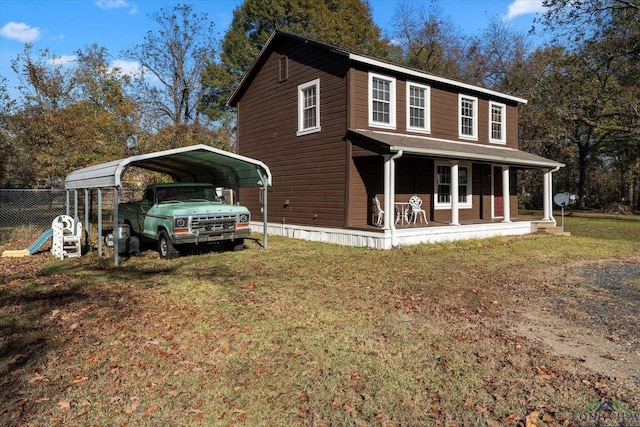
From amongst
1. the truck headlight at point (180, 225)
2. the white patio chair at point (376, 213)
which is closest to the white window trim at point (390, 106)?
the white patio chair at point (376, 213)

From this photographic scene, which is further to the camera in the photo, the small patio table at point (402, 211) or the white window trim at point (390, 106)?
the small patio table at point (402, 211)

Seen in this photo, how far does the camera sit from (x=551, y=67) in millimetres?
31719

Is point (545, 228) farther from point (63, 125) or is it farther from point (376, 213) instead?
point (63, 125)

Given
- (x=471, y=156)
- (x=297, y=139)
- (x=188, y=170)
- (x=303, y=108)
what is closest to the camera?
(x=471, y=156)

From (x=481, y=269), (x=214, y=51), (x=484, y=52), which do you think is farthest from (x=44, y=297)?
(x=484, y=52)

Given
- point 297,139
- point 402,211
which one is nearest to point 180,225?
point 297,139

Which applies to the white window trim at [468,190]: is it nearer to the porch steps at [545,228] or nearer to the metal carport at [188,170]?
the porch steps at [545,228]

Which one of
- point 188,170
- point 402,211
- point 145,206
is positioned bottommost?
point 402,211

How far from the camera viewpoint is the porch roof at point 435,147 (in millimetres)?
11930

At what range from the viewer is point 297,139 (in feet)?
50.0

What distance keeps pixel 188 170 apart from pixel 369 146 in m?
6.38

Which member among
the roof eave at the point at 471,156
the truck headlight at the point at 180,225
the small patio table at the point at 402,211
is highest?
the roof eave at the point at 471,156

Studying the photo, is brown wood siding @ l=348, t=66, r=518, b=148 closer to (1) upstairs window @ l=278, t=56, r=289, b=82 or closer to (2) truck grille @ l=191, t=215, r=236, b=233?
(1) upstairs window @ l=278, t=56, r=289, b=82

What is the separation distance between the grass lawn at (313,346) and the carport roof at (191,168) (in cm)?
229
